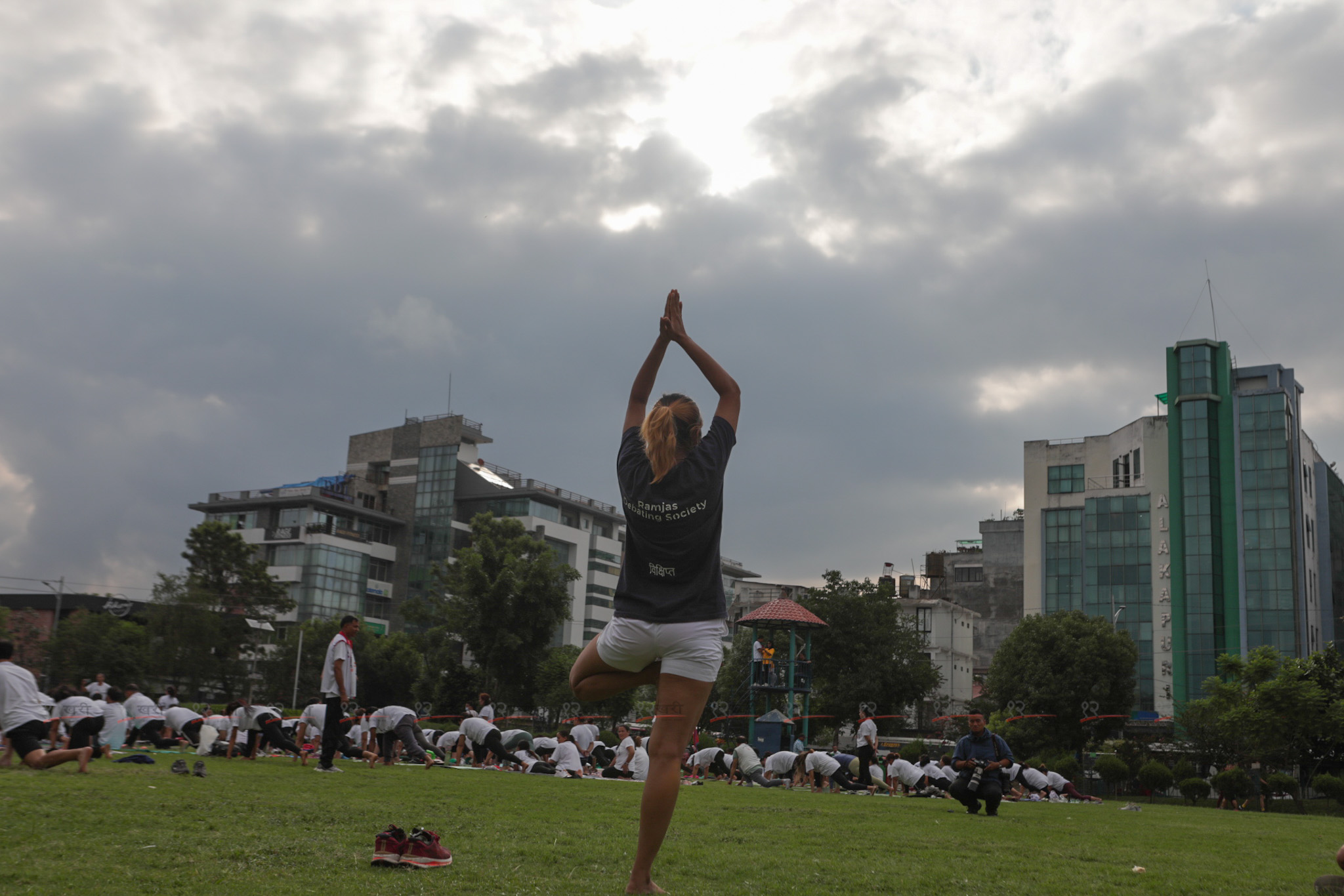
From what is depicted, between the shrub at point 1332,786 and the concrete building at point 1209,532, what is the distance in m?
50.1

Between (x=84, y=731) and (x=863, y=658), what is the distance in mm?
51877

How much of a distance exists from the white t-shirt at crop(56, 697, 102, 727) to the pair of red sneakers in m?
10.2

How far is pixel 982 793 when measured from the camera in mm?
14023

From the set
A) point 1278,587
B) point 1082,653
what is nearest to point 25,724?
point 1082,653

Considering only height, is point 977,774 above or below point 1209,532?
below

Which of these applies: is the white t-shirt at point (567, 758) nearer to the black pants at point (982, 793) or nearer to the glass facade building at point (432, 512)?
the black pants at point (982, 793)

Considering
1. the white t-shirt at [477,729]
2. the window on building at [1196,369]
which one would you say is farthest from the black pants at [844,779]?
the window on building at [1196,369]

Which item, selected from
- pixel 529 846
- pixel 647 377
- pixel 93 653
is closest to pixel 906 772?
pixel 529 846

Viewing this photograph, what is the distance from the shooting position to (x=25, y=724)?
11.0 metres

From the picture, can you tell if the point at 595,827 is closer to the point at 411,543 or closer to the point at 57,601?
the point at 57,601

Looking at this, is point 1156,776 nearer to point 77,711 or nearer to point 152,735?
point 152,735

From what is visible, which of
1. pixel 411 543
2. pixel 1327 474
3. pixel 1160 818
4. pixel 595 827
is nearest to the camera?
pixel 595 827

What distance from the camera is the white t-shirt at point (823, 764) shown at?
75.6 ft

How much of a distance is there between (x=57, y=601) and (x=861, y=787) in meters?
57.3
